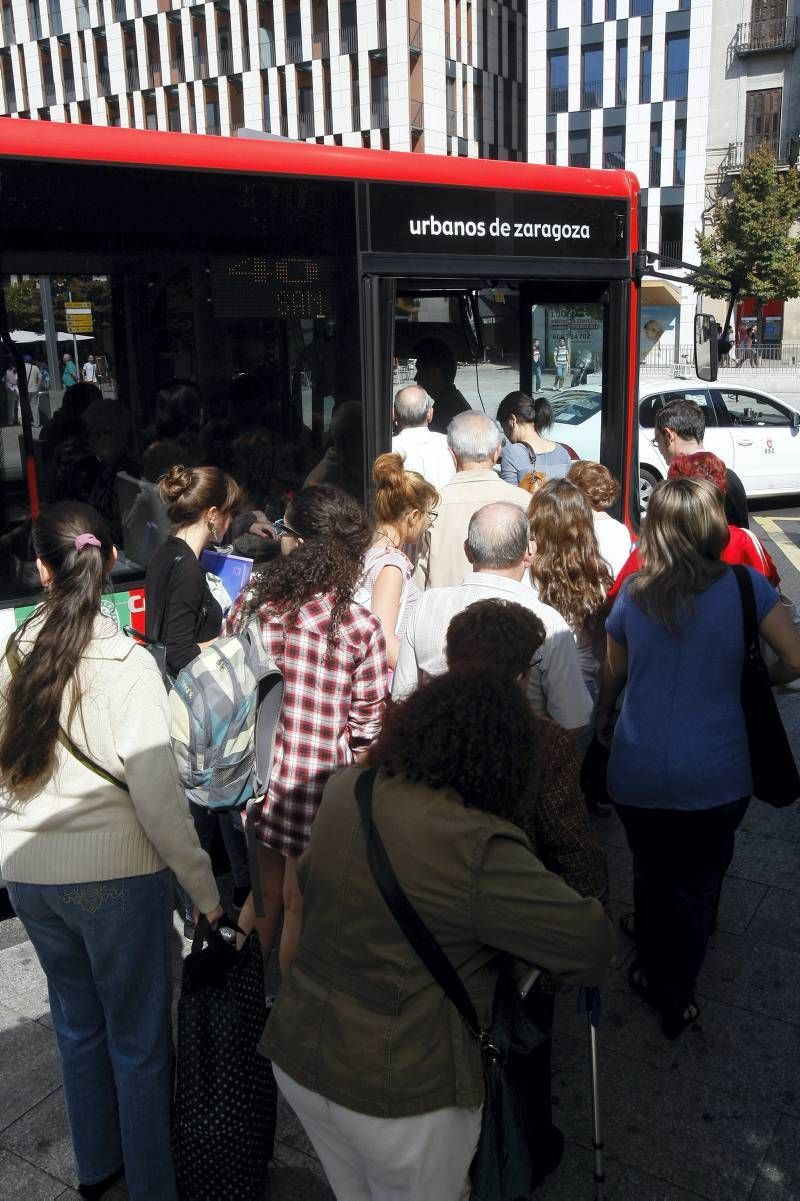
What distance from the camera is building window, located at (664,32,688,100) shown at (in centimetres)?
5534

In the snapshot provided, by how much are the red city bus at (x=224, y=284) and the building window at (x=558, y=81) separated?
60644mm

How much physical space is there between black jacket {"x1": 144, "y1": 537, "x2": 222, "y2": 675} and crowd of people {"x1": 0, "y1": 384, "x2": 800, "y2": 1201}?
1cm

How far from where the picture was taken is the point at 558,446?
6.50 metres

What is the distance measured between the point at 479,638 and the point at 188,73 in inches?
2551

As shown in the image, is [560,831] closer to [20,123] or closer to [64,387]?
[64,387]

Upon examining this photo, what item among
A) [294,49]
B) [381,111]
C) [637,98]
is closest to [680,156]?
[637,98]

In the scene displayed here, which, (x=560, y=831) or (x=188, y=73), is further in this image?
(x=188, y=73)

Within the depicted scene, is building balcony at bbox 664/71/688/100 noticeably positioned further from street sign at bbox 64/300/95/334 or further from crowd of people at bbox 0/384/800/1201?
street sign at bbox 64/300/95/334

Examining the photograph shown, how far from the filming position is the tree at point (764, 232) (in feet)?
131

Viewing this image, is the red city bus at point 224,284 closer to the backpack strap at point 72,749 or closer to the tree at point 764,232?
the backpack strap at point 72,749

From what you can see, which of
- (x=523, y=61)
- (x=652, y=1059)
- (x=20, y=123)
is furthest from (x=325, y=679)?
(x=523, y=61)

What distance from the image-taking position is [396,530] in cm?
447

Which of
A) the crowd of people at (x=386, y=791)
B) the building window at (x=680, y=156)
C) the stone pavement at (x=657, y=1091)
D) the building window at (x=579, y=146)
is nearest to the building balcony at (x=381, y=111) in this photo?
the building window at (x=579, y=146)

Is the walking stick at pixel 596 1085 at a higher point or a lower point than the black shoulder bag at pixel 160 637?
lower
